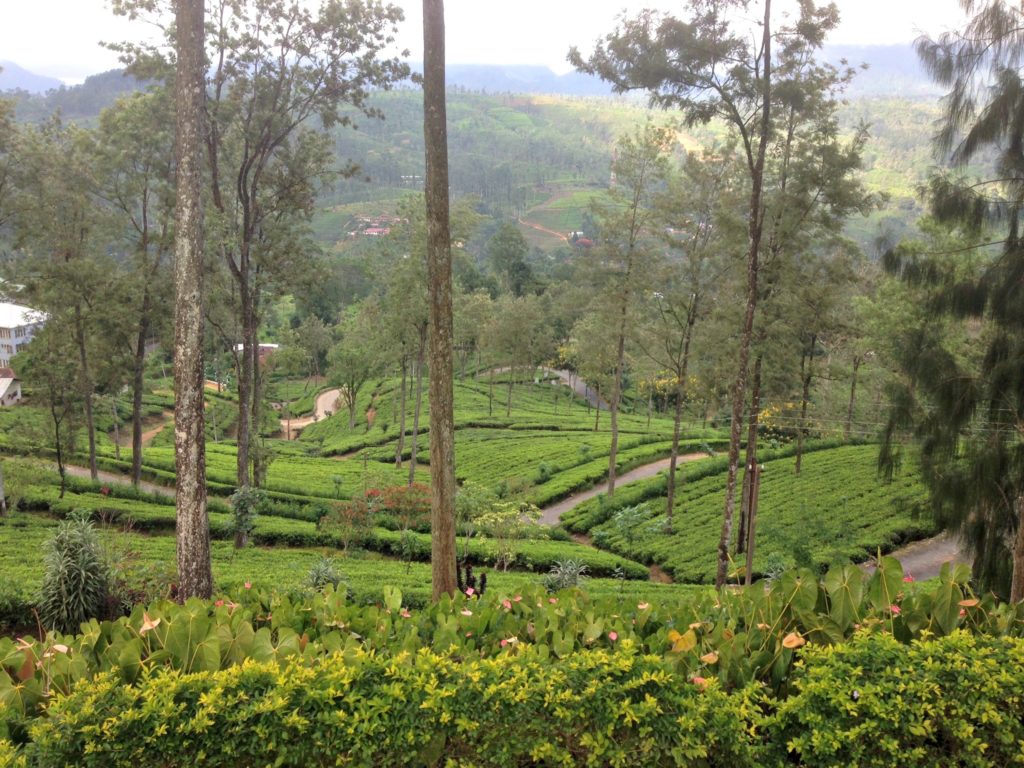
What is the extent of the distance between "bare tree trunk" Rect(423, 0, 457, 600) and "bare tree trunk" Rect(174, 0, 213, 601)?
8.44 ft

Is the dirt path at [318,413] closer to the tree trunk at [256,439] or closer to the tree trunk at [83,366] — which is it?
the tree trunk at [83,366]

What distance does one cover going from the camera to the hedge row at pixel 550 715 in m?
3.52

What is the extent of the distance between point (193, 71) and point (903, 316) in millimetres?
19155

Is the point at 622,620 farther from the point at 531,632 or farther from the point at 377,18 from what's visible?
the point at 377,18

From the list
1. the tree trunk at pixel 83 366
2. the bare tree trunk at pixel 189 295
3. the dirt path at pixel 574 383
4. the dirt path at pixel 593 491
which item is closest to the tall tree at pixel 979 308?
the bare tree trunk at pixel 189 295

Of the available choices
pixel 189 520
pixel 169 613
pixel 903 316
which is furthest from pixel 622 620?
pixel 903 316

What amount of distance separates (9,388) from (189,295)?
49.8 metres

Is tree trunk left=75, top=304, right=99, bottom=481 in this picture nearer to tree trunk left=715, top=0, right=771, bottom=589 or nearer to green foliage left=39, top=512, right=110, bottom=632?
green foliage left=39, top=512, right=110, bottom=632

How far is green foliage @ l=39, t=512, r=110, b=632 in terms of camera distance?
7691 mm

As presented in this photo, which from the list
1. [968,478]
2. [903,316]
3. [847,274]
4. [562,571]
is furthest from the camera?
[903,316]

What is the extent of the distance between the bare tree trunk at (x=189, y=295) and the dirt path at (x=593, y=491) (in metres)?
15.0

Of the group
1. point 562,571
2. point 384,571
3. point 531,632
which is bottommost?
point 384,571

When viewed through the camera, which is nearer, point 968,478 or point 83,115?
point 968,478

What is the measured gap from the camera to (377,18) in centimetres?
1573
